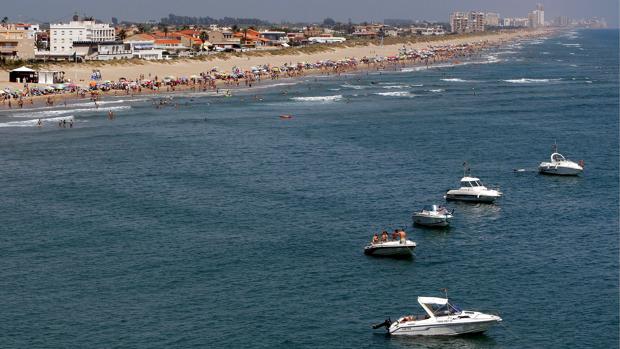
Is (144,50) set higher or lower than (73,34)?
lower

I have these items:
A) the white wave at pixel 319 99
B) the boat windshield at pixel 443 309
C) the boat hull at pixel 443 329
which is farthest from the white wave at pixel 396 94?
the boat hull at pixel 443 329

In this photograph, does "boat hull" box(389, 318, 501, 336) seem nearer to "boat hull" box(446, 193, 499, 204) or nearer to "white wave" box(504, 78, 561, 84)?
"boat hull" box(446, 193, 499, 204)

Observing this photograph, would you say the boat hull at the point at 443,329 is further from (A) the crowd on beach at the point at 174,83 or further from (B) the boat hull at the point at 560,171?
(A) the crowd on beach at the point at 174,83

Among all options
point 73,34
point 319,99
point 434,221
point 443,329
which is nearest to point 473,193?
point 434,221

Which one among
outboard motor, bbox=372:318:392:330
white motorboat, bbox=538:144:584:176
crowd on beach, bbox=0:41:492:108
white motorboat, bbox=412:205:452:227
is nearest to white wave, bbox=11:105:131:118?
crowd on beach, bbox=0:41:492:108

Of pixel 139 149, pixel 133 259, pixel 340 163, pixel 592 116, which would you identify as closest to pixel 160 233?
pixel 133 259

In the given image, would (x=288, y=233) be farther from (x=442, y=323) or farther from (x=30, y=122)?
(x=30, y=122)

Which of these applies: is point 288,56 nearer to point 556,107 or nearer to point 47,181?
point 556,107
